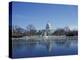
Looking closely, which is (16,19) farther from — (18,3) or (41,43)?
(41,43)

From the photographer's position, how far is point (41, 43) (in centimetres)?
306

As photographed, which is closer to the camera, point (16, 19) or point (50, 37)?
point (16, 19)

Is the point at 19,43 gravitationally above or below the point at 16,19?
below

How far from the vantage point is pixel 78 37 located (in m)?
3.32

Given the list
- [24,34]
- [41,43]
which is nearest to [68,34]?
[41,43]

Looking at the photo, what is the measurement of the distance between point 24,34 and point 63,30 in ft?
1.83

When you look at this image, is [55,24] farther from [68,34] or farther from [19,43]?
[19,43]

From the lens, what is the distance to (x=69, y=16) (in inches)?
128

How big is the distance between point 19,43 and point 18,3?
0.50 metres

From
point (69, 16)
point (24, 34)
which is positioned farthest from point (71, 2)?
point (24, 34)

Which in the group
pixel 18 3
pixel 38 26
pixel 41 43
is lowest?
pixel 41 43

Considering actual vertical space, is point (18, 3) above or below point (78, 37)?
above

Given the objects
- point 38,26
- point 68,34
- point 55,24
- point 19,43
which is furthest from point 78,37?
point 19,43

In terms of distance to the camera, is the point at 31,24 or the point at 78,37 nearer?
the point at 31,24
